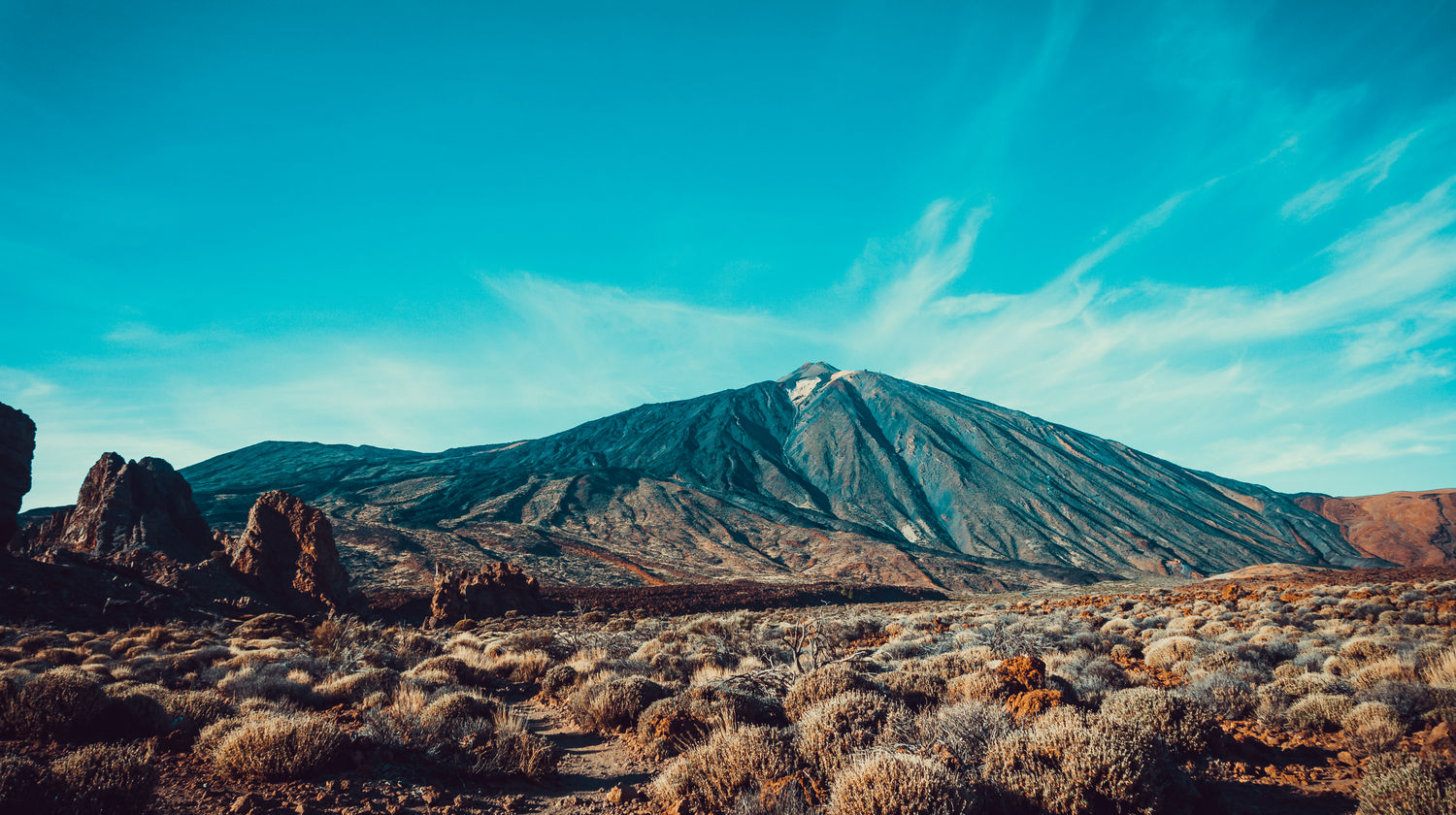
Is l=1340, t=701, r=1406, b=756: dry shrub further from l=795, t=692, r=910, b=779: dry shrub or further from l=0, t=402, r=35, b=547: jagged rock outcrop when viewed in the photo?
l=0, t=402, r=35, b=547: jagged rock outcrop

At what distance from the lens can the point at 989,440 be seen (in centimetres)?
12538

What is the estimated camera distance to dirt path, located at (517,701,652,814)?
5602mm

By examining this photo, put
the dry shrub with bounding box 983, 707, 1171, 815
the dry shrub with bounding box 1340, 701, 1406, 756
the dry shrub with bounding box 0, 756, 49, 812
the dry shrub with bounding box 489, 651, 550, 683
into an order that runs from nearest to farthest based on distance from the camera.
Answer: the dry shrub with bounding box 0, 756, 49, 812
the dry shrub with bounding box 983, 707, 1171, 815
the dry shrub with bounding box 1340, 701, 1406, 756
the dry shrub with bounding box 489, 651, 550, 683

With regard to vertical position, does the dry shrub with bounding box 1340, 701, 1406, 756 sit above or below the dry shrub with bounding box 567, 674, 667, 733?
above

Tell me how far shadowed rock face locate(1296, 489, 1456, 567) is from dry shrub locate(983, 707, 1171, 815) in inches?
5019

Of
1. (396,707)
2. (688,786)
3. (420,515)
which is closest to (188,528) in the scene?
(396,707)

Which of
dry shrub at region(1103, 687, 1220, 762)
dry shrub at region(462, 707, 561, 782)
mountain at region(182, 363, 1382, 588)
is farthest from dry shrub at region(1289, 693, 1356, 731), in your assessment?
mountain at region(182, 363, 1382, 588)

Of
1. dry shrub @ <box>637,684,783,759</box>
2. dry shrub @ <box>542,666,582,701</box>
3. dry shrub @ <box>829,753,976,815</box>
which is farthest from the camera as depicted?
dry shrub @ <box>542,666,582,701</box>

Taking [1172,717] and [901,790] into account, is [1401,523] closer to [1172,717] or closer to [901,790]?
[1172,717]

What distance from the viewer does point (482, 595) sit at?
26.8 m

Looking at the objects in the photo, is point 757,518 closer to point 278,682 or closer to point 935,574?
point 935,574

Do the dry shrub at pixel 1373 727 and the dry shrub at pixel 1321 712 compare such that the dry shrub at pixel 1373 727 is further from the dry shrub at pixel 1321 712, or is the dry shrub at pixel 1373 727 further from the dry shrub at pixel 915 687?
the dry shrub at pixel 915 687

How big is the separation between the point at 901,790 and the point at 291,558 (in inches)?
1137

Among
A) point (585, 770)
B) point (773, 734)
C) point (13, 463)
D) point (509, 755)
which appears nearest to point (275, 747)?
point (509, 755)
